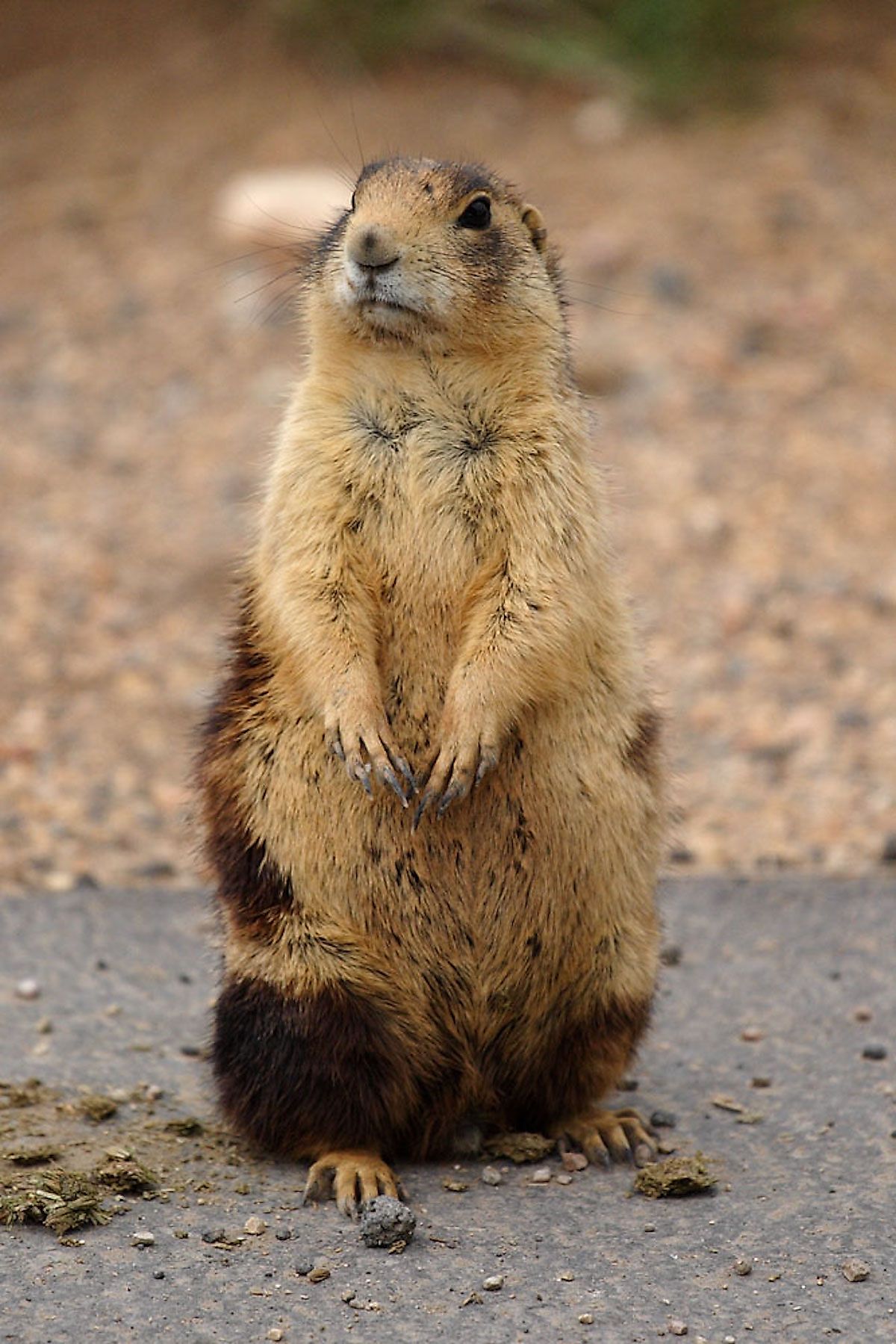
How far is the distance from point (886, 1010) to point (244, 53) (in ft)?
36.4

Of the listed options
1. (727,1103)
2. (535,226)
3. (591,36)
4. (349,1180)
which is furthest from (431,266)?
(591,36)

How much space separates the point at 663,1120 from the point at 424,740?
142cm

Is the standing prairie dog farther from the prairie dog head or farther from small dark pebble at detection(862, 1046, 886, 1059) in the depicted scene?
small dark pebble at detection(862, 1046, 886, 1059)

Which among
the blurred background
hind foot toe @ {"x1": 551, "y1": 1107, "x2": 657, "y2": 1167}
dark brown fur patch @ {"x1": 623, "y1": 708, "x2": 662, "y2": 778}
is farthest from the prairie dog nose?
hind foot toe @ {"x1": 551, "y1": 1107, "x2": 657, "y2": 1167}

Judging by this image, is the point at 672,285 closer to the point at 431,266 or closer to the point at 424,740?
the point at 431,266

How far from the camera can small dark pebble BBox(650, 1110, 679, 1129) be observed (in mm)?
5383

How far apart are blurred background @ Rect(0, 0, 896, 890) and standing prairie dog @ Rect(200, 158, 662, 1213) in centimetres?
58

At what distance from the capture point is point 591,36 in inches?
559

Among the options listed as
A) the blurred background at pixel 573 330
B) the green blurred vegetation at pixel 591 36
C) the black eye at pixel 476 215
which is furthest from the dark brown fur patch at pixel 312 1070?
the green blurred vegetation at pixel 591 36

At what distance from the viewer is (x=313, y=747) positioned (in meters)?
4.88

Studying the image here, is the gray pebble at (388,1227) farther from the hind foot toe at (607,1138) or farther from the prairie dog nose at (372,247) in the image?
the prairie dog nose at (372,247)

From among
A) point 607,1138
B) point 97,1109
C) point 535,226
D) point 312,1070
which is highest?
point 535,226

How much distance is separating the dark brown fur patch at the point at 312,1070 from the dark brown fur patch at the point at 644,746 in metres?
0.94

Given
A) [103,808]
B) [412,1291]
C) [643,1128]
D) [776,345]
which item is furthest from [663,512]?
[412,1291]
